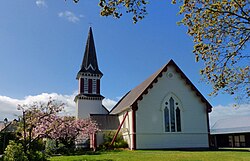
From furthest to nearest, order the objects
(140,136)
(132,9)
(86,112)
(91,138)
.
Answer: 1. (86,112)
2. (91,138)
3. (140,136)
4. (132,9)

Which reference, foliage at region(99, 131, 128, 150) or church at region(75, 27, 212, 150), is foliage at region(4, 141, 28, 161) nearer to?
church at region(75, 27, 212, 150)

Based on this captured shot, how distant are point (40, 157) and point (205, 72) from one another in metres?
10.9

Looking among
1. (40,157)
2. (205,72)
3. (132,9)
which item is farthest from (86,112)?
(132,9)

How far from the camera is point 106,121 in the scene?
34500 millimetres

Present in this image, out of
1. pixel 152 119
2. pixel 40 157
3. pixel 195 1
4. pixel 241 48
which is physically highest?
pixel 195 1

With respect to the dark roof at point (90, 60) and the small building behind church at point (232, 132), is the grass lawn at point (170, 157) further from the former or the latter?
the small building behind church at point (232, 132)

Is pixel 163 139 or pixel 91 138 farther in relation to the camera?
pixel 91 138

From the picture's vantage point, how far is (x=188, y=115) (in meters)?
30.9

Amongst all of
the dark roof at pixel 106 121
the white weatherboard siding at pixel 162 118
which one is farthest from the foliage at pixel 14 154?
the dark roof at pixel 106 121

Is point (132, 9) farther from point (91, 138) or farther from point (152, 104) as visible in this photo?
point (91, 138)

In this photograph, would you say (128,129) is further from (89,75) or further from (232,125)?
(232,125)

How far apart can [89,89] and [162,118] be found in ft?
51.5

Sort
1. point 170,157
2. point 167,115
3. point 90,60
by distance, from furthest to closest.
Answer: point 90,60 → point 167,115 → point 170,157

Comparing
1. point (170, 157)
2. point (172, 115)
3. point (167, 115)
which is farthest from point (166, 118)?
point (170, 157)
